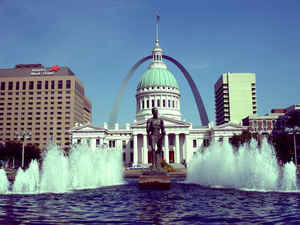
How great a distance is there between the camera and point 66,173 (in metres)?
26.8

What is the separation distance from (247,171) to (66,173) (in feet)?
50.9

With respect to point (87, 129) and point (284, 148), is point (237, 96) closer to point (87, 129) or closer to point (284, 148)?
point (87, 129)

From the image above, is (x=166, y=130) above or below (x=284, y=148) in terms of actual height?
above

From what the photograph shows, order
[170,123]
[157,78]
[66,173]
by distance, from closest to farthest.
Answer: [66,173] < [170,123] < [157,78]

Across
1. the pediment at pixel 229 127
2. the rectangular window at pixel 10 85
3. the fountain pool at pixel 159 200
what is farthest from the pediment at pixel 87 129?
the fountain pool at pixel 159 200

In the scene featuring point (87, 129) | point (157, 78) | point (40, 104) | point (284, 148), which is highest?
point (157, 78)

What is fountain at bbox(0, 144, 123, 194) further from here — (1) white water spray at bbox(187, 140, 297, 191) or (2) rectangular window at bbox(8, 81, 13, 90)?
(2) rectangular window at bbox(8, 81, 13, 90)

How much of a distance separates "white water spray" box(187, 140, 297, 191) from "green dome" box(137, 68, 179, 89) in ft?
270

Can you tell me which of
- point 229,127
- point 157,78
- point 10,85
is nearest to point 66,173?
point 229,127

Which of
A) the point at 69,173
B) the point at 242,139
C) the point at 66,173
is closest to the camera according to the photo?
the point at 66,173

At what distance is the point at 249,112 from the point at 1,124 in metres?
117

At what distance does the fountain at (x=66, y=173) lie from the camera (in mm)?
24828

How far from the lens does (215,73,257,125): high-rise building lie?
152 metres

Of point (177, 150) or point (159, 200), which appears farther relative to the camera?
point (177, 150)
